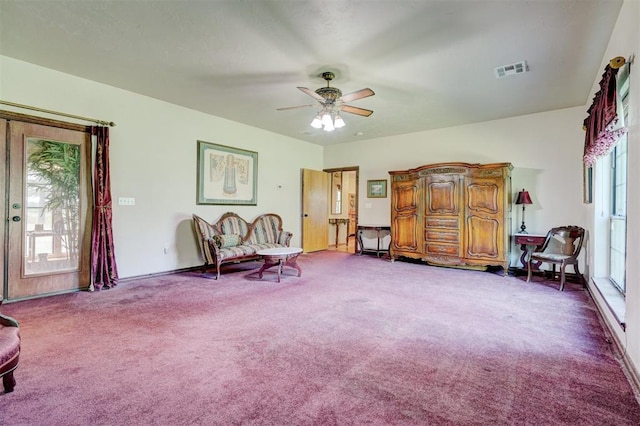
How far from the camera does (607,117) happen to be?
8.37ft

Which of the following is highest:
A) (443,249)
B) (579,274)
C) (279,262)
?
(443,249)

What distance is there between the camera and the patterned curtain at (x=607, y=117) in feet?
7.98

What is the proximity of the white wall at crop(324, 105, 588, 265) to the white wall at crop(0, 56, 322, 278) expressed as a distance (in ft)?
13.6

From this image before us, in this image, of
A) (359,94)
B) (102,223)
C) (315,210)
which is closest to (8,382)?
(102,223)

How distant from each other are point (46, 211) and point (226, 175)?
267 cm

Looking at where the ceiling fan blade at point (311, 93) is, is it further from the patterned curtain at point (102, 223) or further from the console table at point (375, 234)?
the console table at point (375, 234)

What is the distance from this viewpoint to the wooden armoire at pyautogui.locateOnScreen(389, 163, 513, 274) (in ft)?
16.6

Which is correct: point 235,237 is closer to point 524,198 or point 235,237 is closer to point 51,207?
point 51,207

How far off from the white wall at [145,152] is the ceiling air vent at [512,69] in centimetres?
440

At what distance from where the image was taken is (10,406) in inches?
65.5

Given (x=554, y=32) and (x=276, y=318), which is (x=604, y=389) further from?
(x=554, y=32)

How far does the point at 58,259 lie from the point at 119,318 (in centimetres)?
166

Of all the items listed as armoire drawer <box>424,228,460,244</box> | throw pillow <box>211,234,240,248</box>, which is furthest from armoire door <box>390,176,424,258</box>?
throw pillow <box>211,234,240,248</box>

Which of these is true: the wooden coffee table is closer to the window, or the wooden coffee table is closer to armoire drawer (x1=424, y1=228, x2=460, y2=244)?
armoire drawer (x1=424, y1=228, x2=460, y2=244)
